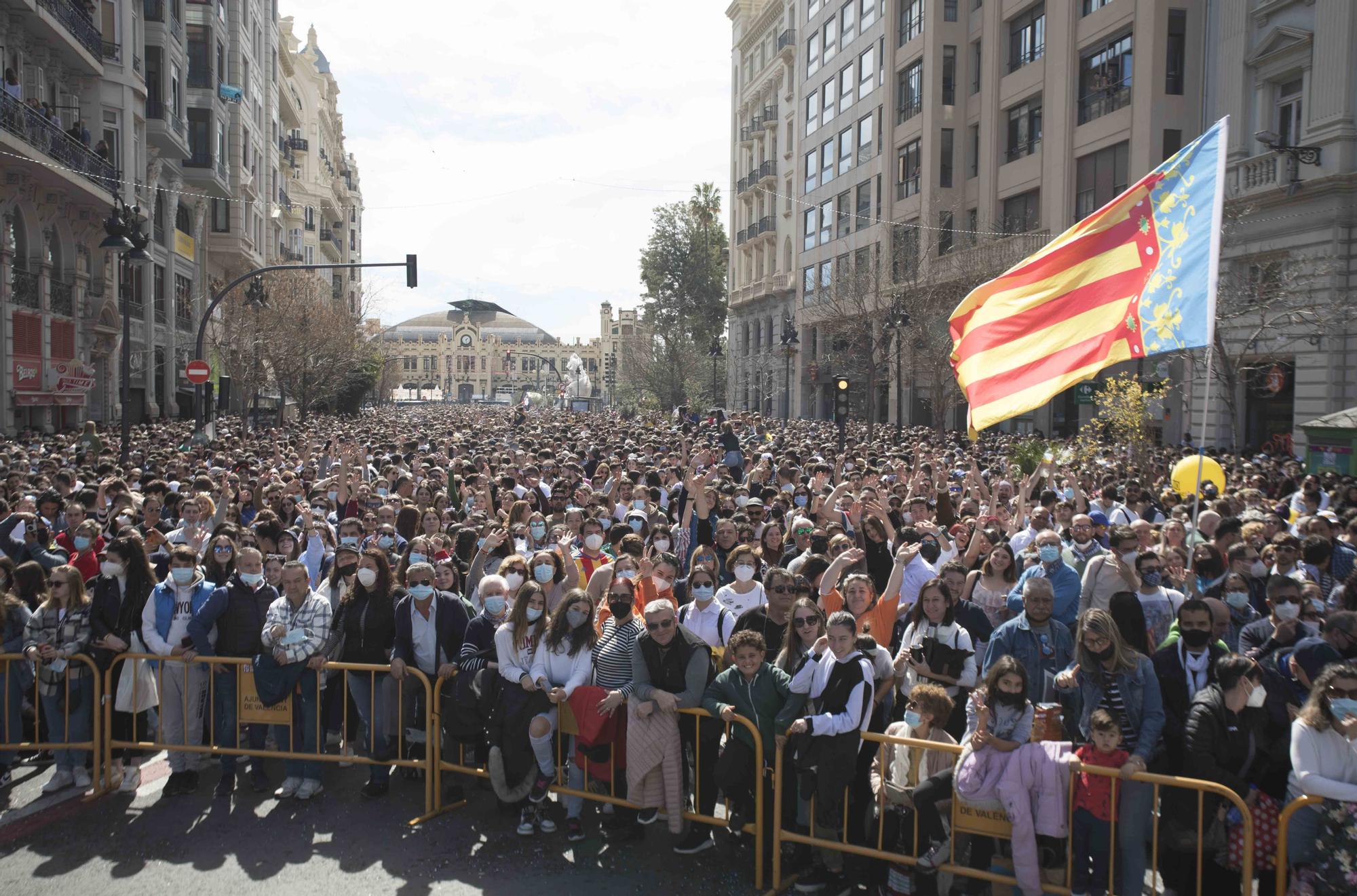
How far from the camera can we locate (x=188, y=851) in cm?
587

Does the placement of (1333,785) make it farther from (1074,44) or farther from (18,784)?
(1074,44)

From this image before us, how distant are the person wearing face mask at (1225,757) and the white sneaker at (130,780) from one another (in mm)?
6293

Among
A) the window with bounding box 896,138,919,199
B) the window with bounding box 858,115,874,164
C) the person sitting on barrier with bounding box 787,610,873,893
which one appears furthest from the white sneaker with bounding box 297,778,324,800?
the window with bounding box 858,115,874,164

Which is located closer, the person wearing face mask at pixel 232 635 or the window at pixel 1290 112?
the person wearing face mask at pixel 232 635

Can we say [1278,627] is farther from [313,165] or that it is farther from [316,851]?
[313,165]

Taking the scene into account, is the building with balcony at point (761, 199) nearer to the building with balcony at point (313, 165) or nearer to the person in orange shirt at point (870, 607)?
the building with balcony at point (313, 165)

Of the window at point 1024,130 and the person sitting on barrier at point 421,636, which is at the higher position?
the window at point 1024,130

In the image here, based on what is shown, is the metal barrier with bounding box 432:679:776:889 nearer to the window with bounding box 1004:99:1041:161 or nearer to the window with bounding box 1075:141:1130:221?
the window with bounding box 1075:141:1130:221

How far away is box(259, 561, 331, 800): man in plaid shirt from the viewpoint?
262 inches

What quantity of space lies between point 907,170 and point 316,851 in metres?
40.1

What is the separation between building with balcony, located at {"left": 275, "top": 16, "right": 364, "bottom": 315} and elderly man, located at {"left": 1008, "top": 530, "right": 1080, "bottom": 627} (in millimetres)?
48102

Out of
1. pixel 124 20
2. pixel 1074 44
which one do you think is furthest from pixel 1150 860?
pixel 124 20

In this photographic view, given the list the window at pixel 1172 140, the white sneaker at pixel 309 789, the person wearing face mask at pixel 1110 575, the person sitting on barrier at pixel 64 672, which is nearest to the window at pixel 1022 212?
the window at pixel 1172 140

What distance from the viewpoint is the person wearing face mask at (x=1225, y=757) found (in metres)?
4.90
